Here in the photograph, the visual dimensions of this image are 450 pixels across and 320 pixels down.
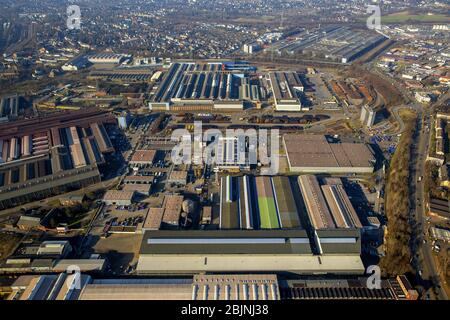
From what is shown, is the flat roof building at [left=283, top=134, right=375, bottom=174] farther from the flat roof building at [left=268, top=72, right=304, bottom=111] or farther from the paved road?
the flat roof building at [left=268, top=72, right=304, bottom=111]

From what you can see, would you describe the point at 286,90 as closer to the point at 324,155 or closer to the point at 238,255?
the point at 324,155

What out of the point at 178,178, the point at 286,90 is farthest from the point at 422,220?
the point at 286,90

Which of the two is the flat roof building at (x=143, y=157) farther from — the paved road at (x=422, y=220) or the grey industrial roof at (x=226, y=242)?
the paved road at (x=422, y=220)

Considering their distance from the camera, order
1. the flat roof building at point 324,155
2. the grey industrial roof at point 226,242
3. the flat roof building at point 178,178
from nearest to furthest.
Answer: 1. the grey industrial roof at point 226,242
2. the flat roof building at point 178,178
3. the flat roof building at point 324,155

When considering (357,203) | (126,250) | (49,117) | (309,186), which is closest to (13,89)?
(49,117)
